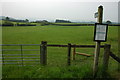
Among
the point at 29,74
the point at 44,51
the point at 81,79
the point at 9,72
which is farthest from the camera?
the point at 44,51

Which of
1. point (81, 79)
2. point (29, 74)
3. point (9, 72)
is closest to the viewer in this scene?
point (81, 79)

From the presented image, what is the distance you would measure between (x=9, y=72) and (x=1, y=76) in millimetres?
276

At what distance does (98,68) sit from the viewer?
380cm

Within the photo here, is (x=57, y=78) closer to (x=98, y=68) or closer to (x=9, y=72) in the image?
(x=98, y=68)

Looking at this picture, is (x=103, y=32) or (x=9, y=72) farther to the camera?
(x=9, y=72)

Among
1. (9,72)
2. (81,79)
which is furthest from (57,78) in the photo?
(9,72)

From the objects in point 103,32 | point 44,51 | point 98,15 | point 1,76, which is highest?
point 98,15

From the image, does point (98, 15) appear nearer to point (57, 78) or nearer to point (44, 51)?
point (57, 78)

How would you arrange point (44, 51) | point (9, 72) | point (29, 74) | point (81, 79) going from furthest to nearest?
point (44, 51)
point (9, 72)
point (29, 74)
point (81, 79)

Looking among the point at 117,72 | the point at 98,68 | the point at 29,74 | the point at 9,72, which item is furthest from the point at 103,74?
the point at 9,72

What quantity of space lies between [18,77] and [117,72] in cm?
289

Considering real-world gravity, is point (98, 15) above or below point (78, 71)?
above

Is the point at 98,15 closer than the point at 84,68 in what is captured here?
Yes

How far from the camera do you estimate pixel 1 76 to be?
3.69 metres
